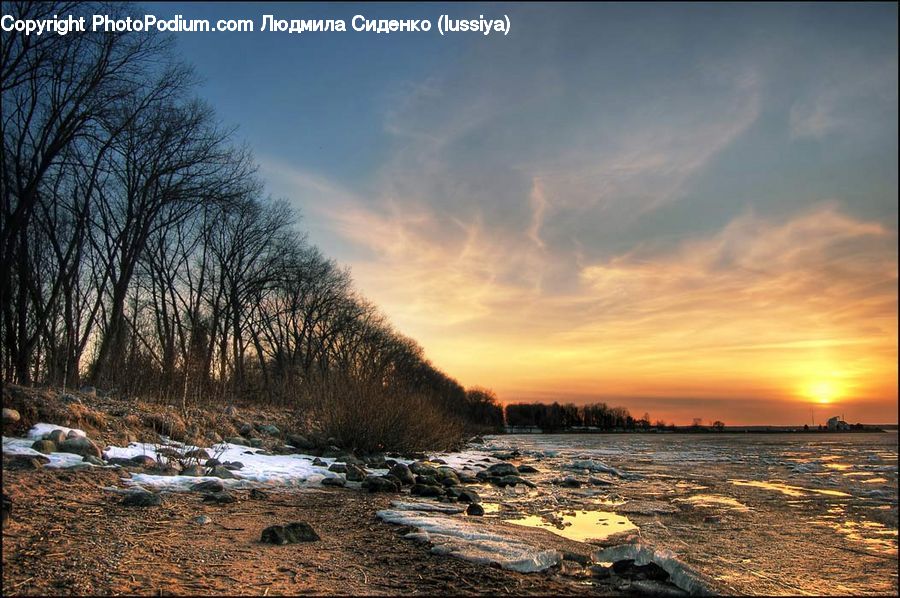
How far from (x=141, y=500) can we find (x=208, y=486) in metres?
1.78

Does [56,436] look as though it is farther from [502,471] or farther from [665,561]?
[502,471]

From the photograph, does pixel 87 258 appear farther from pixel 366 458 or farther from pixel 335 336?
pixel 335 336

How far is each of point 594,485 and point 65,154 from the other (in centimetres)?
1884

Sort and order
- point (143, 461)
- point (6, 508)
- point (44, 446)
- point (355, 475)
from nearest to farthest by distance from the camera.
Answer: point (6, 508) → point (44, 446) → point (143, 461) → point (355, 475)

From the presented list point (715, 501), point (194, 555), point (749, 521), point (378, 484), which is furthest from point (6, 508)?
point (715, 501)

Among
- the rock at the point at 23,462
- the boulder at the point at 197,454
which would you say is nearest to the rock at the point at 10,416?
the rock at the point at 23,462

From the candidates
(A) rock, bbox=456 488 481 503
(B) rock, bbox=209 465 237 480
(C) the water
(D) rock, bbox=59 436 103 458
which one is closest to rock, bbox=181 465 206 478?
(B) rock, bbox=209 465 237 480

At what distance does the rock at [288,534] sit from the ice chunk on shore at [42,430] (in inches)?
193

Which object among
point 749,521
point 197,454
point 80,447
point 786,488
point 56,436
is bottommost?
point 786,488

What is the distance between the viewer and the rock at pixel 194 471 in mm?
8953

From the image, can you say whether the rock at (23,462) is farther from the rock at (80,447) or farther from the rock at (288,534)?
the rock at (288,534)

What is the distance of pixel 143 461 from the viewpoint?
8812mm

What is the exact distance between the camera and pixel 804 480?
47.5ft

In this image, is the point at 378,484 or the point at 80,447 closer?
the point at 80,447
